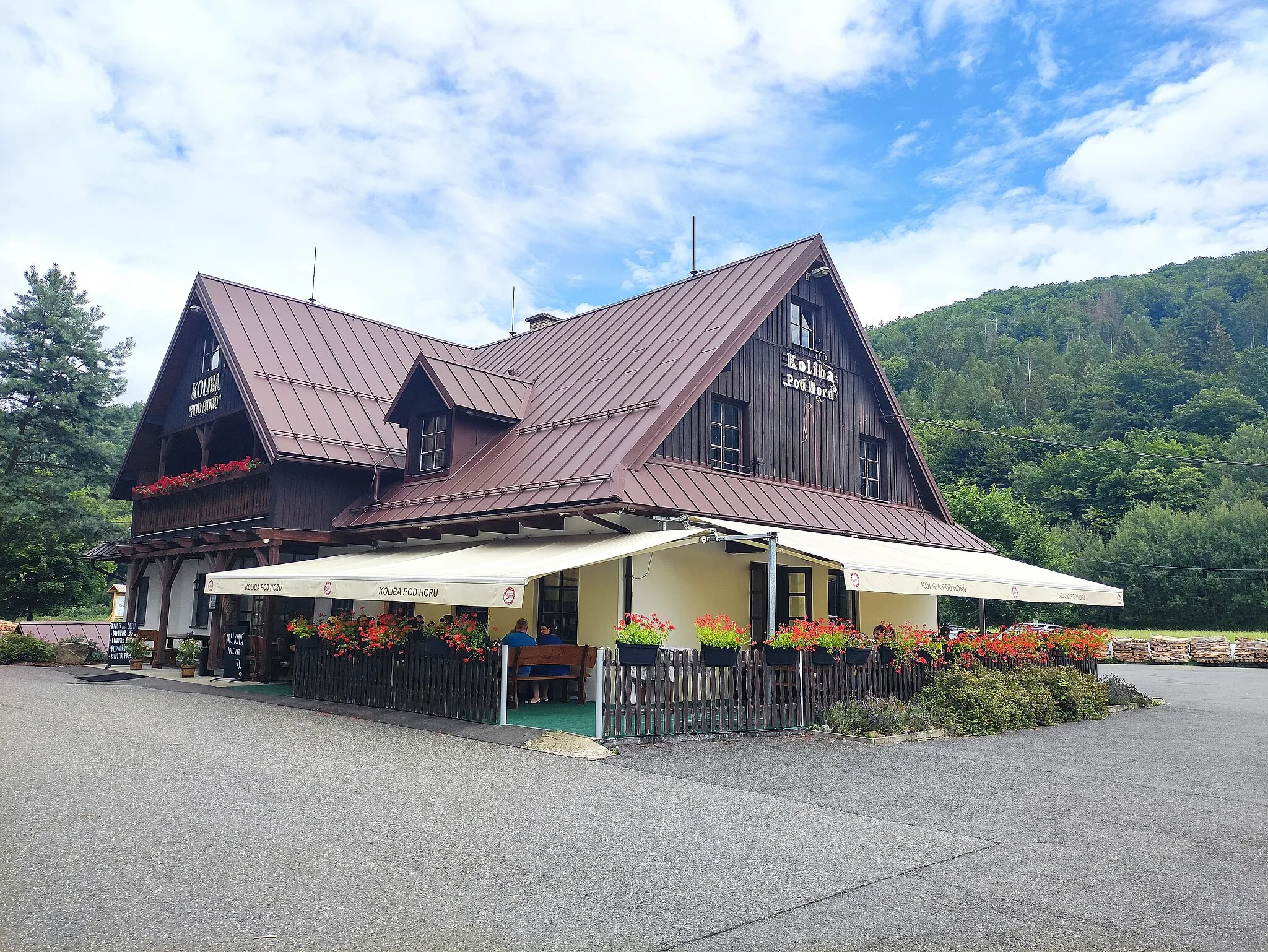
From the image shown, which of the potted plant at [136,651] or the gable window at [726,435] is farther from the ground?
the gable window at [726,435]

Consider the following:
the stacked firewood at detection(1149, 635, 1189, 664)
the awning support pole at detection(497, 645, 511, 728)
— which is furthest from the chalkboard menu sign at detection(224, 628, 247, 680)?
the stacked firewood at detection(1149, 635, 1189, 664)

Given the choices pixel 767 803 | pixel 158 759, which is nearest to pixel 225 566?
pixel 158 759

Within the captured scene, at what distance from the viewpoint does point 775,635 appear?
41.0 ft

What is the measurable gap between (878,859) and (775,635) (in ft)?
21.0

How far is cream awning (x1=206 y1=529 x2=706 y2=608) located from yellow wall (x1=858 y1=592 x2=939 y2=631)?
20.3 ft

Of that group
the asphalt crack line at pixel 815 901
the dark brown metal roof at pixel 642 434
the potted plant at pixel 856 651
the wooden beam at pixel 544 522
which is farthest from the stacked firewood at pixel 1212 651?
the asphalt crack line at pixel 815 901

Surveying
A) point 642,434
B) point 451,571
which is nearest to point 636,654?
point 451,571

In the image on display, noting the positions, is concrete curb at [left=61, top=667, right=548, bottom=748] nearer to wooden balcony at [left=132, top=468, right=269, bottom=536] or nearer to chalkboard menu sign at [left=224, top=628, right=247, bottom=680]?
chalkboard menu sign at [left=224, top=628, right=247, bottom=680]

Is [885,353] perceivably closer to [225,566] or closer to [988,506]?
[988,506]

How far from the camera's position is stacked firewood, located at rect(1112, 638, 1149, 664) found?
1375 inches

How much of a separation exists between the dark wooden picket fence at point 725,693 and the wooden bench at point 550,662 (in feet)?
6.50

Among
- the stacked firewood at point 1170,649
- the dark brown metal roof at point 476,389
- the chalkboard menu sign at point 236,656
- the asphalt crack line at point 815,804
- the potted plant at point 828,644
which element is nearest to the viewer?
the asphalt crack line at point 815,804

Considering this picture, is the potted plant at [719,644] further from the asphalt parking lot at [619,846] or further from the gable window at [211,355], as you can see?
the gable window at [211,355]

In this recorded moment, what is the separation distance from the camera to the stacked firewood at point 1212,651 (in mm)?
33188
